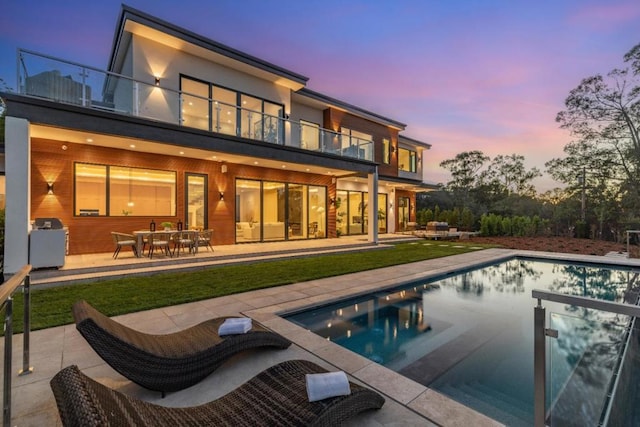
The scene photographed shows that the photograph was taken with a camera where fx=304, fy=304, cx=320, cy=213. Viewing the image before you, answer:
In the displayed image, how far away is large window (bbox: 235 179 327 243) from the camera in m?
12.7

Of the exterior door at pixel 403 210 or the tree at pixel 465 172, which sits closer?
the exterior door at pixel 403 210

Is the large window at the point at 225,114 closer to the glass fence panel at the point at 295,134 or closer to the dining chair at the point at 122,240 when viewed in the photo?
the glass fence panel at the point at 295,134

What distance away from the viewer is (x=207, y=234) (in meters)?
10.2

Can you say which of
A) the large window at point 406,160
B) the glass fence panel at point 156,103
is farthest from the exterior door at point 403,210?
the glass fence panel at point 156,103

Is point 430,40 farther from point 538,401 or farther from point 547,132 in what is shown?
point 538,401

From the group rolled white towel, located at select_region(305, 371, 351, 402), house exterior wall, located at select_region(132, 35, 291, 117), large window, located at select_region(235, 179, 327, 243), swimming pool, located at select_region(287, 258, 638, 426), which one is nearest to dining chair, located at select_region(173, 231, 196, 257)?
large window, located at select_region(235, 179, 327, 243)

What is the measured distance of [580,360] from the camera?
7.26 feet

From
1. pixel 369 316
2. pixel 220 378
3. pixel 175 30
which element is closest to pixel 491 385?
pixel 369 316

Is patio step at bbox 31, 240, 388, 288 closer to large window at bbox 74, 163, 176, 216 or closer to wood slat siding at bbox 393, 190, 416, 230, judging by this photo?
large window at bbox 74, 163, 176, 216

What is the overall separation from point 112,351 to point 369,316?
3934 mm

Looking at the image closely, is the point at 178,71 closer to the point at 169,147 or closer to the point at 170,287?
the point at 169,147

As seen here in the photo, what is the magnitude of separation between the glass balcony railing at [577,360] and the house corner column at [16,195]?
922cm

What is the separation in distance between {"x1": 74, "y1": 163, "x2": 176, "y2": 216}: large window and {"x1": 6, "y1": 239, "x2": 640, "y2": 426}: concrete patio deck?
6.52 metres

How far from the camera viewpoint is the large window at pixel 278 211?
1265 centimetres
